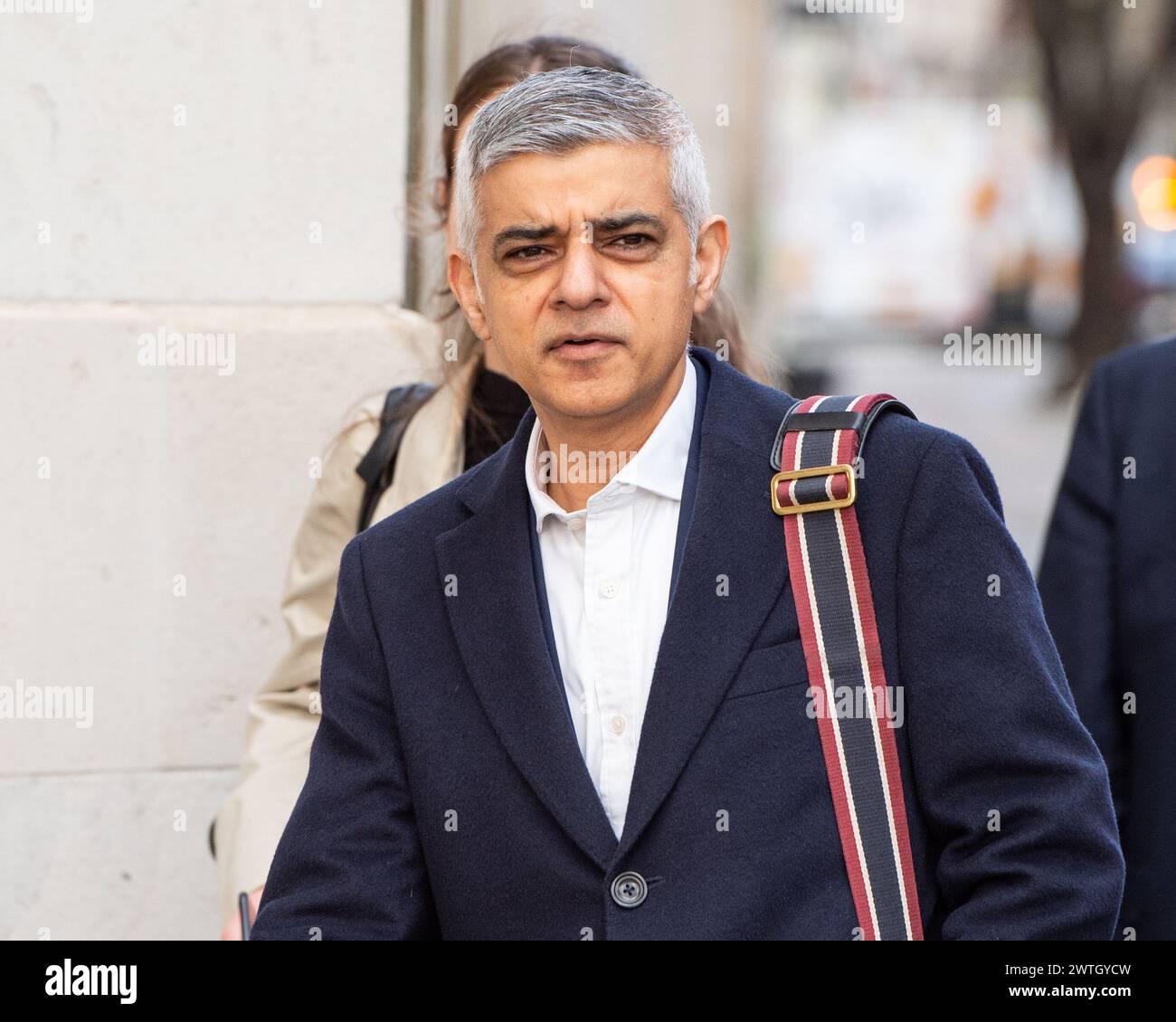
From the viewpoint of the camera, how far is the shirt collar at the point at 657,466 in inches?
94.8

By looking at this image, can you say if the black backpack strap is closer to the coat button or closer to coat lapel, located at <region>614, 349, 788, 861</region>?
coat lapel, located at <region>614, 349, 788, 861</region>

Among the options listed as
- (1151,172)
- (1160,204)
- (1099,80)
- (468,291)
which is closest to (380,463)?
(468,291)

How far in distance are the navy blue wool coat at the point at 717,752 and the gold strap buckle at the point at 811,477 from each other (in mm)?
25

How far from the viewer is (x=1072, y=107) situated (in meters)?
20.7

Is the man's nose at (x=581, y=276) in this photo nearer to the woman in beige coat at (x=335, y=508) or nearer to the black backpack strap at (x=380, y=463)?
the woman in beige coat at (x=335, y=508)

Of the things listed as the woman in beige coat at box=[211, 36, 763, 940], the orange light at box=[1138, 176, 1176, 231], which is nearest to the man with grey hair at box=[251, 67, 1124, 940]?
the woman in beige coat at box=[211, 36, 763, 940]

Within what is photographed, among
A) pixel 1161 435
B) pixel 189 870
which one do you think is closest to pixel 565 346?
pixel 1161 435

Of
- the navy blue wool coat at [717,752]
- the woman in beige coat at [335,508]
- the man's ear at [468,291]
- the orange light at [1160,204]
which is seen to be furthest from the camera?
the orange light at [1160,204]

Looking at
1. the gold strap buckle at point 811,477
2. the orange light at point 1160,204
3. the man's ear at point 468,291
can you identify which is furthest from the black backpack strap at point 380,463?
the orange light at point 1160,204

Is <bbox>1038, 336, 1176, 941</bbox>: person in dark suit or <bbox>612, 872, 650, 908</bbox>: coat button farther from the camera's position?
<bbox>1038, 336, 1176, 941</bbox>: person in dark suit

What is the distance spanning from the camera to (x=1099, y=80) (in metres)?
20.3

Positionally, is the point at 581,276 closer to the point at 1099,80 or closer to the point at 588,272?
the point at 588,272

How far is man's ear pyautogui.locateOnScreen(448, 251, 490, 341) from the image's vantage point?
2.59m

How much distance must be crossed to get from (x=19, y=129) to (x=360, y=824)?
7.61 ft
